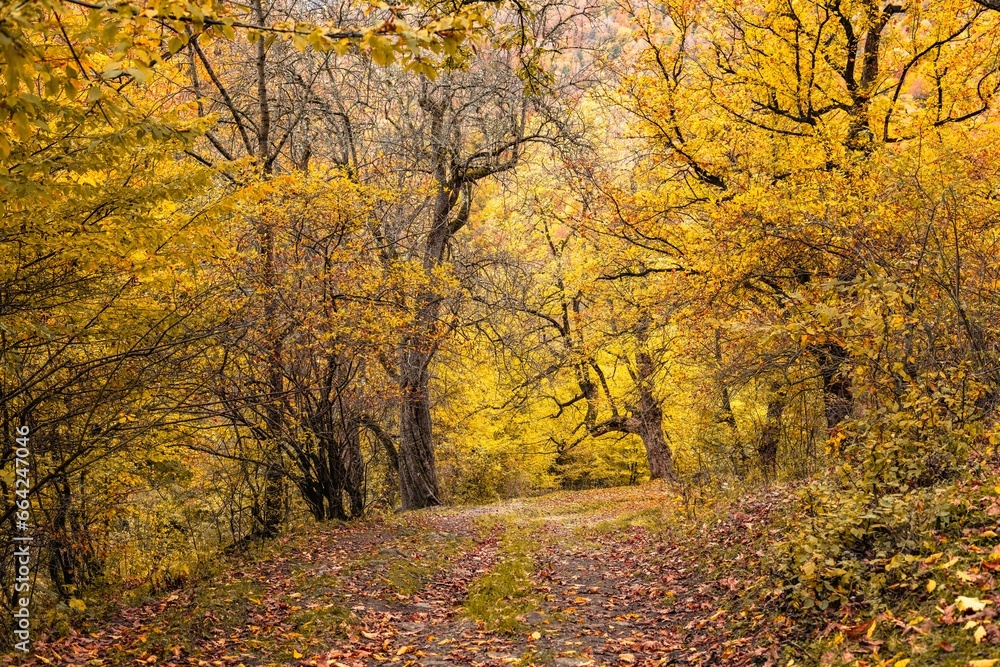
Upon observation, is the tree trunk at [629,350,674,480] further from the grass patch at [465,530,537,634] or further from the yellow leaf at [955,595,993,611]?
the yellow leaf at [955,595,993,611]

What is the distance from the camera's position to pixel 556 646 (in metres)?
6.19

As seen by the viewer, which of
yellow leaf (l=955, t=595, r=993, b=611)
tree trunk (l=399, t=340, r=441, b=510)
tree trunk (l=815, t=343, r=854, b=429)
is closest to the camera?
yellow leaf (l=955, t=595, r=993, b=611)

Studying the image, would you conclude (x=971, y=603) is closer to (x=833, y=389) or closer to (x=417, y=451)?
(x=833, y=389)

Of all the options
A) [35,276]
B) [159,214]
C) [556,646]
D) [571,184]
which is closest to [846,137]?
[571,184]

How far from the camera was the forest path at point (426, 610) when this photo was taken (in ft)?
19.1

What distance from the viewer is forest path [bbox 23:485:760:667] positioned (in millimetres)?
5832

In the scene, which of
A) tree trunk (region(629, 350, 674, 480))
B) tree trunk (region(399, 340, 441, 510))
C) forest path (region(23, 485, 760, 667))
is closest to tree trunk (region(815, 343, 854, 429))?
forest path (region(23, 485, 760, 667))

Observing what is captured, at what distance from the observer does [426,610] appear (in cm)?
772

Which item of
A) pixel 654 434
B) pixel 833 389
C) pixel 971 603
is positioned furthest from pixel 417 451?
pixel 971 603

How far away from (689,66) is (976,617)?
10251mm

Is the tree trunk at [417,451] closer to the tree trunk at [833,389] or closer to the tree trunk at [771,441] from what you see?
the tree trunk at [771,441]

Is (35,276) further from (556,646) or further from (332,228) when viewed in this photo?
(332,228)

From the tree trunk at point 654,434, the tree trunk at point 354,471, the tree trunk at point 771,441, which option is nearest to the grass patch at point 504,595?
the tree trunk at point 354,471

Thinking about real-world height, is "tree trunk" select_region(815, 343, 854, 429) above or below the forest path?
above
